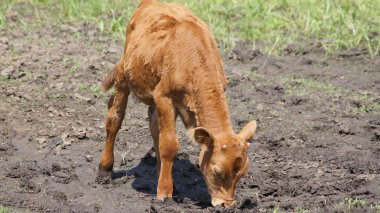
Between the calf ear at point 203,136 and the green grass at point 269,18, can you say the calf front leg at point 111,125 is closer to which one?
the calf ear at point 203,136

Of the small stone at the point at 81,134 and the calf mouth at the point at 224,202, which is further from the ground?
the calf mouth at the point at 224,202

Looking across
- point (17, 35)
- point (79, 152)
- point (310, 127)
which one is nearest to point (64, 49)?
point (17, 35)

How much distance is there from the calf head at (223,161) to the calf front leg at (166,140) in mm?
375

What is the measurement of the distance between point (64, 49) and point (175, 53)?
194 inches

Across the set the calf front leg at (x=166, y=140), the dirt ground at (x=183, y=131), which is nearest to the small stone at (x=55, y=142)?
the dirt ground at (x=183, y=131)

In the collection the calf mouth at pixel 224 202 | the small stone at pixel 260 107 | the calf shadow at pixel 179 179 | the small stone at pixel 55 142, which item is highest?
the calf mouth at pixel 224 202

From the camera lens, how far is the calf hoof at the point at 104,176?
9.38 m

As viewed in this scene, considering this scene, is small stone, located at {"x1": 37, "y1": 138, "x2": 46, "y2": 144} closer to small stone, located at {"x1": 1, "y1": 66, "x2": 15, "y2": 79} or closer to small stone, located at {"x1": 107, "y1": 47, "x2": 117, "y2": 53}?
small stone, located at {"x1": 1, "y1": 66, "x2": 15, "y2": 79}

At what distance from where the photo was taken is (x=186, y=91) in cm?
836

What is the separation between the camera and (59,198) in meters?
8.76

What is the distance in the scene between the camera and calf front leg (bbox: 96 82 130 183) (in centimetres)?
941

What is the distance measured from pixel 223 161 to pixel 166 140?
0.74 m

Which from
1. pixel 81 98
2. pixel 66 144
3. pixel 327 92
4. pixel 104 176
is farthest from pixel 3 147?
pixel 327 92

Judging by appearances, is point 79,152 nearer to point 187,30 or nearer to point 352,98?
point 187,30
